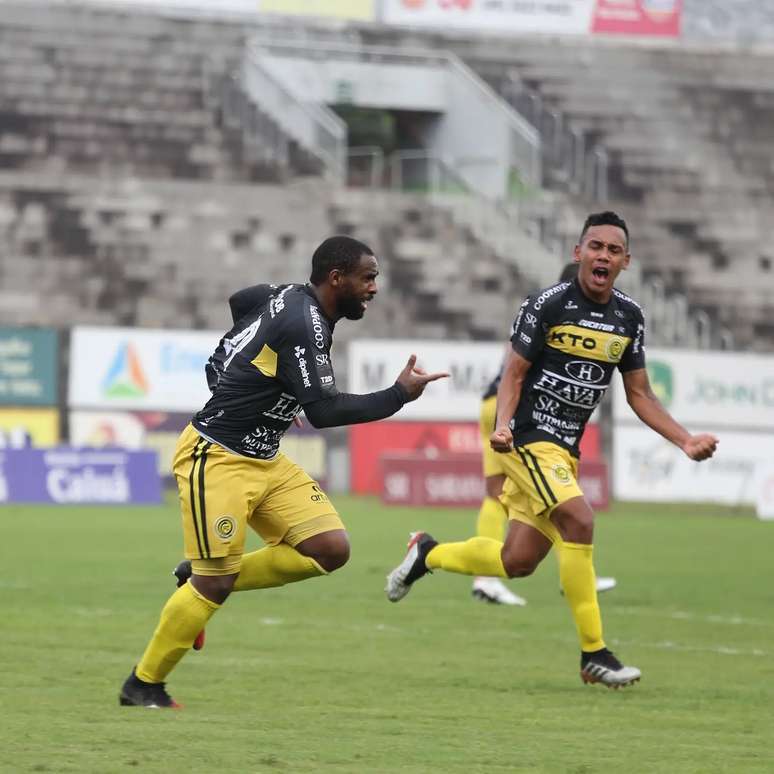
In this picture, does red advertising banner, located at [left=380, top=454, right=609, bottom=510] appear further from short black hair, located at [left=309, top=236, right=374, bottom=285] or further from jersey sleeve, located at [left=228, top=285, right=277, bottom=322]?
short black hair, located at [left=309, top=236, right=374, bottom=285]

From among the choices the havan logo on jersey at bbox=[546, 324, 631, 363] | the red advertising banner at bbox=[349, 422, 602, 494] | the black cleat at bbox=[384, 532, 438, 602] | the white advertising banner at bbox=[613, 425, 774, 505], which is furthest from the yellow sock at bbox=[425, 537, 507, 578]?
the red advertising banner at bbox=[349, 422, 602, 494]

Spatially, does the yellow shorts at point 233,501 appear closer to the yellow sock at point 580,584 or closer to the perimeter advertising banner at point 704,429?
the yellow sock at point 580,584

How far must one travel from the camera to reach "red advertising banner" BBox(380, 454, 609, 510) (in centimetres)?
2822

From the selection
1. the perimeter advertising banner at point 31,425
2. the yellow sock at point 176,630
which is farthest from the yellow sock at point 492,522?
the perimeter advertising banner at point 31,425

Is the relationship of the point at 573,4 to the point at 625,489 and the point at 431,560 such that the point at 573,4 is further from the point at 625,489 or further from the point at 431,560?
the point at 431,560

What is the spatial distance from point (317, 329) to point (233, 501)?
0.86m

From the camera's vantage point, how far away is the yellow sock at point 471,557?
10672 millimetres

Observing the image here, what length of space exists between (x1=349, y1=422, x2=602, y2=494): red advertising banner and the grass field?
12.8 metres

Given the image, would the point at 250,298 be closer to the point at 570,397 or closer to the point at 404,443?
the point at 570,397

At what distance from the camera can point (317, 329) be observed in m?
8.24

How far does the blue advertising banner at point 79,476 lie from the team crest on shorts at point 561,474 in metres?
18.2

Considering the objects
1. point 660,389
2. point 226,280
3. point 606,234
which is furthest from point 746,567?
point 226,280

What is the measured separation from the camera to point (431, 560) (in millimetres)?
11133

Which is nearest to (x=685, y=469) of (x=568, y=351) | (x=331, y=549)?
(x=568, y=351)
